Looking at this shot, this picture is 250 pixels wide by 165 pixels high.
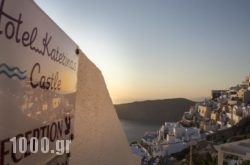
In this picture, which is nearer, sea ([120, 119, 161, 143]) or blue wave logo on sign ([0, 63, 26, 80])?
blue wave logo on sign ([0, 63, 26, 80])

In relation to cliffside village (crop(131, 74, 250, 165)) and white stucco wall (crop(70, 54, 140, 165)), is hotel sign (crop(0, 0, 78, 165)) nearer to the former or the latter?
white stucco wall (crop(70, 54, 140, 165))

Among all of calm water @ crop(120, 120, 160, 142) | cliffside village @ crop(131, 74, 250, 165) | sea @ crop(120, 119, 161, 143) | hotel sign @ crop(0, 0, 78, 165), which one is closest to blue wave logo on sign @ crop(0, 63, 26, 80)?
hotel sign @ crop(0, 0, 78, 165)

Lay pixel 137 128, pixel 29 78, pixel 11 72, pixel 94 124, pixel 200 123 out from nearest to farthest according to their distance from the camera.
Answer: pixel 11 72
pixel 29 78
pixel 94 124
pixel 200 123
pixel 137 128

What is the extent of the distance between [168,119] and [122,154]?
→ 290ft

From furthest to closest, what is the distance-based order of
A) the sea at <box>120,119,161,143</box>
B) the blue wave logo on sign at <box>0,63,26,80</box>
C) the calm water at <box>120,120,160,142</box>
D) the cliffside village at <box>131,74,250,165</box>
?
the sea at <box>120,119,161,143</box> → the calm water at <box>120,120,160,142</box> → the cliffside village at <box>131,74,250,165</box> → the blue wave logo on sign at <box>0,63,26,80</box>

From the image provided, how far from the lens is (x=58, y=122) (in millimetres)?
1964

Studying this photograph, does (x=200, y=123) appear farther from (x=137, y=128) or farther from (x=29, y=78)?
(x=29, y=78)

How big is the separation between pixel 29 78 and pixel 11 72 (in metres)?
0.18

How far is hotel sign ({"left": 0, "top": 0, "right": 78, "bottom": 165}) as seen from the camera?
121 centimetres

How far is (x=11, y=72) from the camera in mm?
1230

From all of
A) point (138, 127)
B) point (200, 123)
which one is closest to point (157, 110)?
point (138, 127)

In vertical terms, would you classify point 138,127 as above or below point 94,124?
below

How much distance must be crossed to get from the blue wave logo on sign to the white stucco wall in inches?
57.8

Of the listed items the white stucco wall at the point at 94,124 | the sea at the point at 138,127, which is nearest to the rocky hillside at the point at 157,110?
the sea at the point at 138,127
